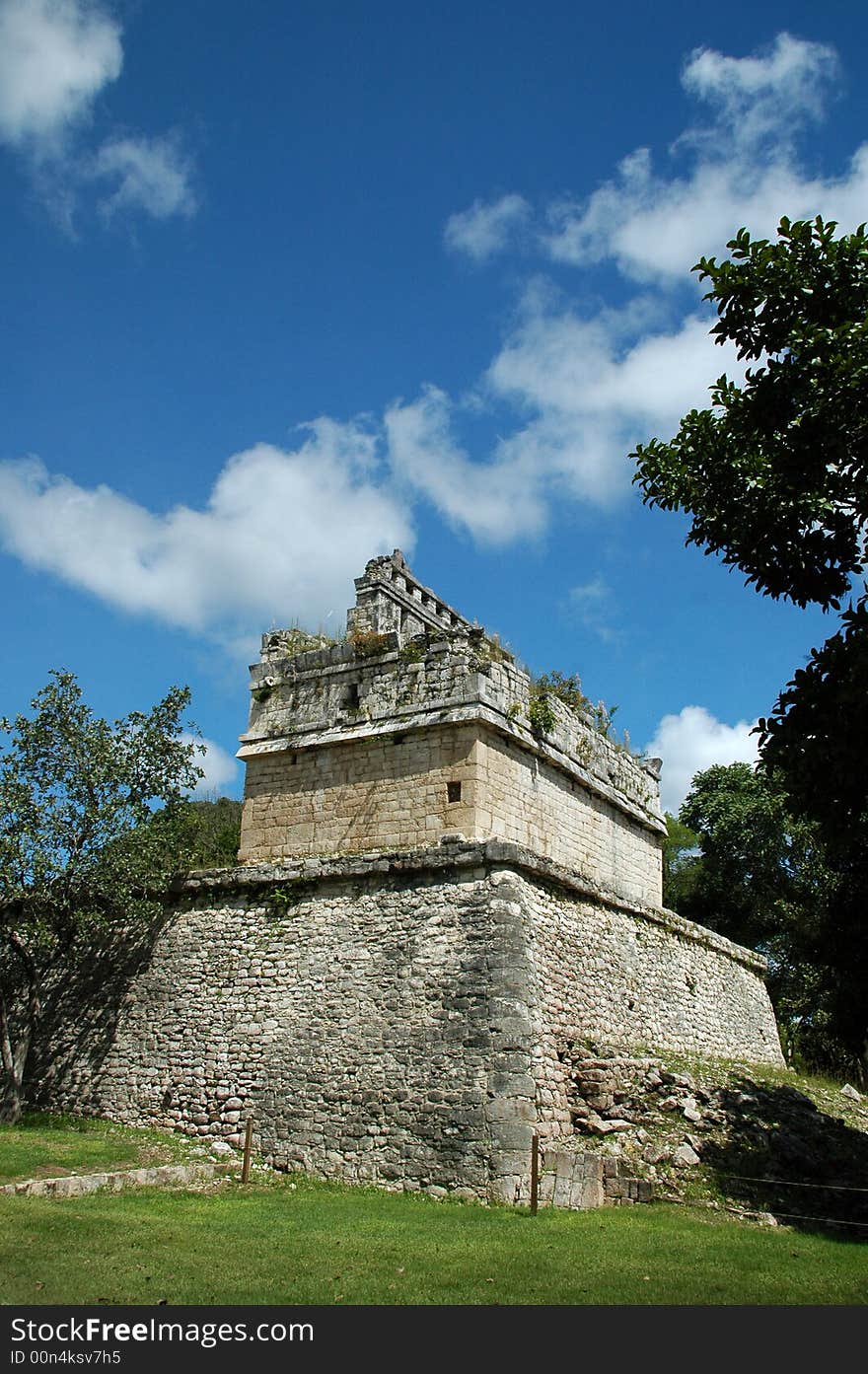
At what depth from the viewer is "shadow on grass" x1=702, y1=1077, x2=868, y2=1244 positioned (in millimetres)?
11617

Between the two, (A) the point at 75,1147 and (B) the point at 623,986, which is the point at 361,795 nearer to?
(B) the point at 623,986

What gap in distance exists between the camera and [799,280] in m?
10.4

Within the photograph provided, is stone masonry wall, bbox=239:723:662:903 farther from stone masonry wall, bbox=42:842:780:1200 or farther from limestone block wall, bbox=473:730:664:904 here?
stone masonry wall, bbox=42:842:780:1200

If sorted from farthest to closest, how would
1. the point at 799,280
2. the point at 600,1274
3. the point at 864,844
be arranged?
the point at 864,844, the point at 799,280, the point at 600,1274

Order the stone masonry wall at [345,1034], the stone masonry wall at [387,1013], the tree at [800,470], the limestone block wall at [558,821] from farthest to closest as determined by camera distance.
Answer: the limestone block wall at [558,821] → the stone masonry wall at [387,1013] → the stone masonry wall at [345,1034] → the tree at [800,470]

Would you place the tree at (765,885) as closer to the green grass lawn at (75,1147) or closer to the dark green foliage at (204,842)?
the dark green foliage at (204,842)

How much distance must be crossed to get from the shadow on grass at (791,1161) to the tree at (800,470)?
13.9 ft

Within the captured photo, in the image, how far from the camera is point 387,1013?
13.3 meters

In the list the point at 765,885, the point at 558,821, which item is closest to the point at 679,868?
the point at 765,885

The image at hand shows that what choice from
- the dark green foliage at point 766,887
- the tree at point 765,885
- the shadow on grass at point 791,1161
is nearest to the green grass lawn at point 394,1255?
the shadow on grass at point 791,1161

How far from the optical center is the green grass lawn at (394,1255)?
7.39 meters

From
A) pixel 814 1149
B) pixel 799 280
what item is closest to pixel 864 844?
pixel 814 1149
